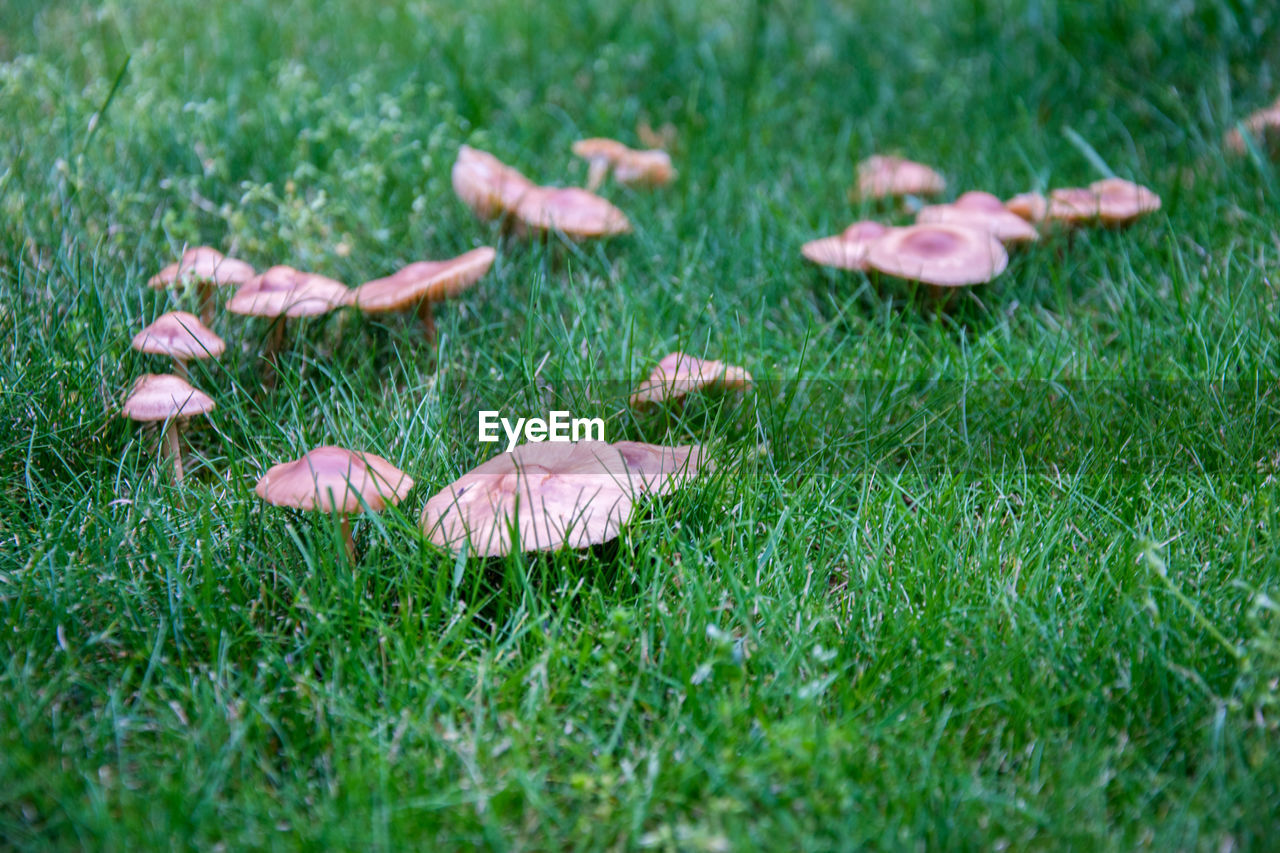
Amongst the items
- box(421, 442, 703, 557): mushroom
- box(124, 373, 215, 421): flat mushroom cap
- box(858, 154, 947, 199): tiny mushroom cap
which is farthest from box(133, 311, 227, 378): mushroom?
box(858, 154, 947, 199): tiny mushroom cap

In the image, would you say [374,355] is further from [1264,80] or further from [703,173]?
[1264,80]

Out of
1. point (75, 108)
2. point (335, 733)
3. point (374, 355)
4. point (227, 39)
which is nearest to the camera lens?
point (335, 733)

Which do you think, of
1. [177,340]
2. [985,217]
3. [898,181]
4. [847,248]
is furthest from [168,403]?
[898,181]

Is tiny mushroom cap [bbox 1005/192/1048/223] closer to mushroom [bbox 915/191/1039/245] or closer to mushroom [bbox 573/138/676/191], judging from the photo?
mushroom [bbox 915/191/1039/245]

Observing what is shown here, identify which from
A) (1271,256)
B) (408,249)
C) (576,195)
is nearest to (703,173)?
(576,195)

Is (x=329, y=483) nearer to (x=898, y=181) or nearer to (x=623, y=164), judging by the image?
(x=623, y=164)

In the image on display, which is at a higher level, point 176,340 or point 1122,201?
point 1122,201

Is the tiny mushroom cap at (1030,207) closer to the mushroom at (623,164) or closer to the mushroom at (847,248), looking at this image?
the mushroom at (847,248)
